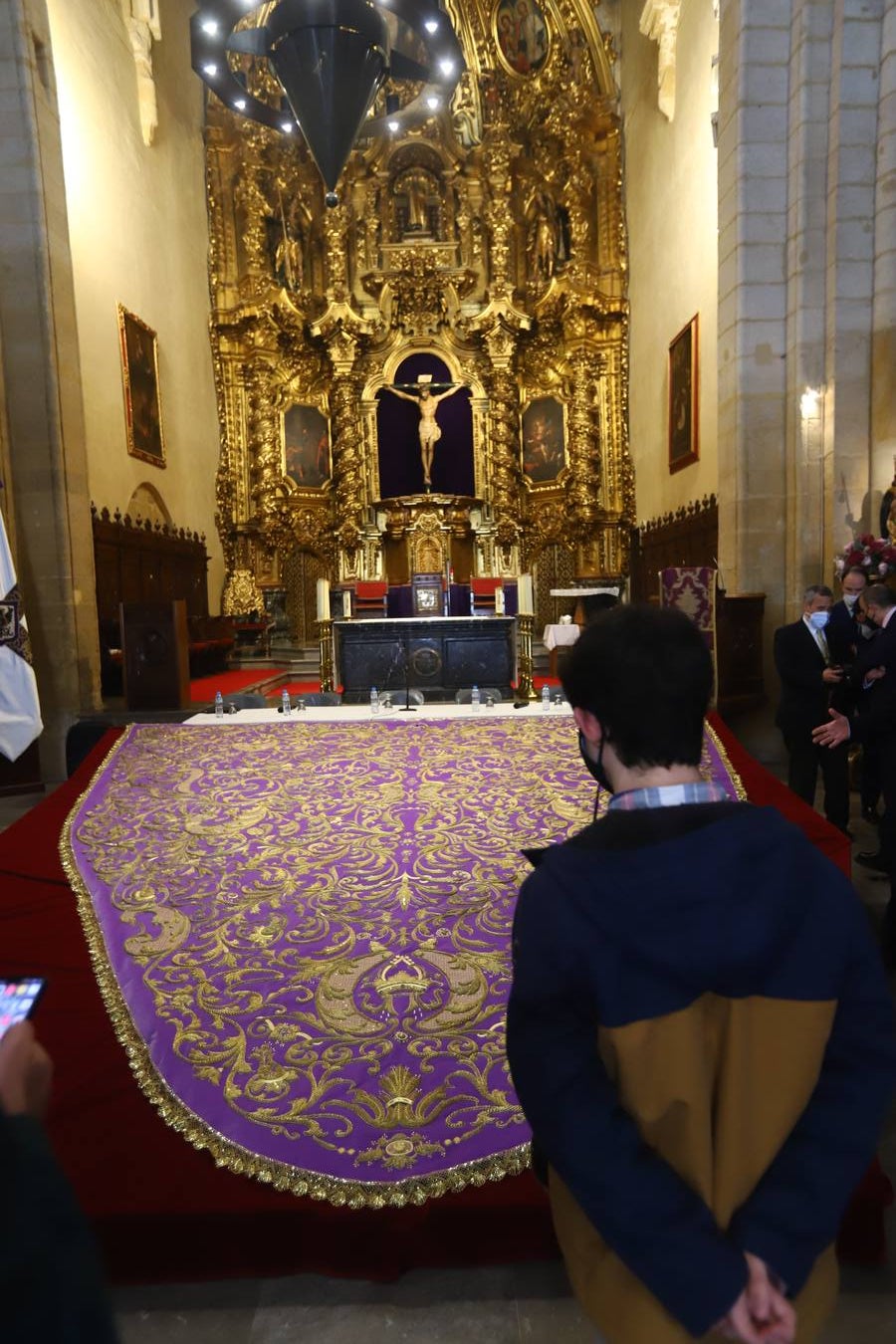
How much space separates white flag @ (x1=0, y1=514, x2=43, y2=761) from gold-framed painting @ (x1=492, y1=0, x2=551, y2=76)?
1429 centimetres

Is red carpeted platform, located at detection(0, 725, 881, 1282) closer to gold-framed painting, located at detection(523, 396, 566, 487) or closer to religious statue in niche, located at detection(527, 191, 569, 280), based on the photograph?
gold-framed painting, located at detection(523, 396, 566, 487)

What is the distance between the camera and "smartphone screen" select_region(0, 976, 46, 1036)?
138cm

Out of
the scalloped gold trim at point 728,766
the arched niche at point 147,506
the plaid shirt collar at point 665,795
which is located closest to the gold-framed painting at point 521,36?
the arched niche at point 147,506

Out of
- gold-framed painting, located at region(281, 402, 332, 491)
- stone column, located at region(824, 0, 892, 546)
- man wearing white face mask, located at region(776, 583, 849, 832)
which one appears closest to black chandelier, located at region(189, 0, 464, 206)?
stone column, located at region(824, 0, 892, 546)

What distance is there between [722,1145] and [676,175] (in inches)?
503

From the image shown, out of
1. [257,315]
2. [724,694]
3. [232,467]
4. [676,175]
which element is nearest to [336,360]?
[257,315]

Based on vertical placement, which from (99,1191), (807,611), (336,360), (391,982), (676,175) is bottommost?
(99,1191)

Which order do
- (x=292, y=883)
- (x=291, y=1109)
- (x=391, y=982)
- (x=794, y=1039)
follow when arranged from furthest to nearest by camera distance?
(x=292, y=883)
(x=391, y=982)
(x=291, y=1109)
(x=794, y=1039)

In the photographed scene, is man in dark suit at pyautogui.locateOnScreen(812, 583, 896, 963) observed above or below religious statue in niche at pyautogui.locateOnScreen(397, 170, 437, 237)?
below

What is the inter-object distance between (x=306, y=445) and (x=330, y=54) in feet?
29.0

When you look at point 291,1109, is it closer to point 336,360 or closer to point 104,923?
point 104,923

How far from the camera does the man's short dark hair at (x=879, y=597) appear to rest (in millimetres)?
3973

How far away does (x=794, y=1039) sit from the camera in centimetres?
96

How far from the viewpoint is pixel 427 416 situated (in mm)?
14711
